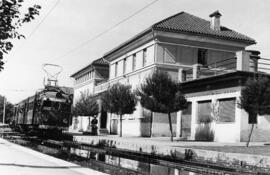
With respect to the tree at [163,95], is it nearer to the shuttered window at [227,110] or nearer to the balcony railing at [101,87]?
the shuttered window at [227,110]

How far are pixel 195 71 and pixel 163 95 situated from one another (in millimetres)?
5091

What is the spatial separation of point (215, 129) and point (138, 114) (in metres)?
11.9

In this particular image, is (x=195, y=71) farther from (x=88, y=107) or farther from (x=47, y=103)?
(x=88, y=107)

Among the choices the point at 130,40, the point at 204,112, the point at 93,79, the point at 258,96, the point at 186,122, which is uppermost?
the point at 130,40

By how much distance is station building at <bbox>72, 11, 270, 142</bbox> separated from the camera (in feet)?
86.2

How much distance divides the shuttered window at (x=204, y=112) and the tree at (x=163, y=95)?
1710 millimetres

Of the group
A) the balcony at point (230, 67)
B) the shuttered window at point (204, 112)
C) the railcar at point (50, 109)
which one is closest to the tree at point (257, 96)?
the balcony at point (230, 67)

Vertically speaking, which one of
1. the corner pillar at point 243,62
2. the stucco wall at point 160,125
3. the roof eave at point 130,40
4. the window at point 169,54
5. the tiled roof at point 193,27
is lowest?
the stucco wall at point 160,125

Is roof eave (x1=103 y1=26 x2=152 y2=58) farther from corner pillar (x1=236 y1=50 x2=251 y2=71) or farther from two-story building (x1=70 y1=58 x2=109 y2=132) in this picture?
corner pillar (x1=236 y1=50 x2=251 y2=71)

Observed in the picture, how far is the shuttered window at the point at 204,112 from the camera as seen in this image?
2863 cm

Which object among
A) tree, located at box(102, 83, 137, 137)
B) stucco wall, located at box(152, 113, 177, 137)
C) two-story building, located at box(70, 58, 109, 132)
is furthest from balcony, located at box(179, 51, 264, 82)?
two-story building, located at box(70, 58, 109, 132)

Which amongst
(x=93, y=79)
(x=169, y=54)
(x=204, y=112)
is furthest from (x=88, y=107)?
(x=204, y=112)

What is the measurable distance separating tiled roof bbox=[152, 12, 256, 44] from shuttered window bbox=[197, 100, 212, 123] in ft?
29.7

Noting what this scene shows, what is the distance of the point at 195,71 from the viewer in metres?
31.4
